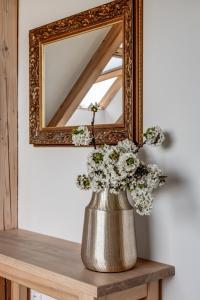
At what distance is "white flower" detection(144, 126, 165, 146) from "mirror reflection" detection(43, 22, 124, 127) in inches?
9.0

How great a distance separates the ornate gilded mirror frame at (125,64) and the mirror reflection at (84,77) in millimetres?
26

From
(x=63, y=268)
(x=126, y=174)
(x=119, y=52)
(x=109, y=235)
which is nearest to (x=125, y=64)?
(x=119, y=52)

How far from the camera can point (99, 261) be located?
4.36 feet

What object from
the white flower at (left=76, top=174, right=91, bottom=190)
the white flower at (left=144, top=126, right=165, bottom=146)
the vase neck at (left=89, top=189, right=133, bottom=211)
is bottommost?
the vase neck at (left=89, top=189, right=133, bottom=211)

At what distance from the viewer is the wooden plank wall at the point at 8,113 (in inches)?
80.5

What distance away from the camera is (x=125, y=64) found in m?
1.54

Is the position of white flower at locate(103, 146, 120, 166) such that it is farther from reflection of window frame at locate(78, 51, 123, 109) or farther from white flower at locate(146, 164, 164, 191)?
reflection of window frame at locate(78, 51, 123, 109)

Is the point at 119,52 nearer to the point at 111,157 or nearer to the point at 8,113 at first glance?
the point at 111,157

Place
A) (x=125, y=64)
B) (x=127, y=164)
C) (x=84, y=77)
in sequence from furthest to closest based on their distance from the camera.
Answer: (x=84, y=77), (x=125, y=64), (x=127, y=164)

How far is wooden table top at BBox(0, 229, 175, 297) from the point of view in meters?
1.25

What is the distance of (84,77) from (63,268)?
Answer: 0.78 meters

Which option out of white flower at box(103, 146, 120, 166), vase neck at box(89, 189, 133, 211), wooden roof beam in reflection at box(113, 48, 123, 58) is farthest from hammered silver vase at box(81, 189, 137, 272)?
wooden roof beam in reflection at box(113, 48, 123, 58)

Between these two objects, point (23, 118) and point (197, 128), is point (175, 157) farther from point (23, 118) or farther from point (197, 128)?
point (23, 118)

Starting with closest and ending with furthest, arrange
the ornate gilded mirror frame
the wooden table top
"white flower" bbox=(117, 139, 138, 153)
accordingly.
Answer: the wooden table top → "white flower" bbox=(117, 139, 138, 153) → the ornate gilded mirror frame
